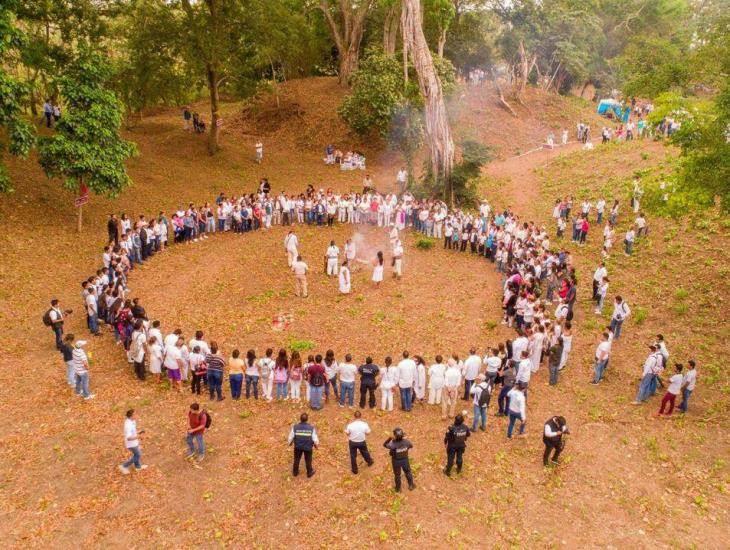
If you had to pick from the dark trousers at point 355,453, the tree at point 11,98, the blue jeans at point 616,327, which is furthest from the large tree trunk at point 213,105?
the dark trousers at point 355,453

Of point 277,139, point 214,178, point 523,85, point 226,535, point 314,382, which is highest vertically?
point 523,85

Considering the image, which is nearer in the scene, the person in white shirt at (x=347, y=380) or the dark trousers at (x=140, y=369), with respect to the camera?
the person in white shirt at (x=347, y=380)

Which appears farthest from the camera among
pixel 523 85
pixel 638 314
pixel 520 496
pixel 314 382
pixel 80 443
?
pixel 523 85

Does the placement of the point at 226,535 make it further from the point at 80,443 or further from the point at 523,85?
the point at 523,85

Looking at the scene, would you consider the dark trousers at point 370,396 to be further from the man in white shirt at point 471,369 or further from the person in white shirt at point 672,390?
the person in white shirt at point 672,390

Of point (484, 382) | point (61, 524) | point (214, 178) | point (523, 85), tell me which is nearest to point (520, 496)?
point (484, 382)

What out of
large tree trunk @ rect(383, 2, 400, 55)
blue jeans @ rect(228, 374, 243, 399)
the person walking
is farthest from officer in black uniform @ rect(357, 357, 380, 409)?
large tree trunk @ rect(383, 2, 400, 55)
